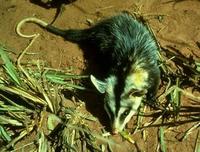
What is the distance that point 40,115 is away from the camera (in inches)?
248

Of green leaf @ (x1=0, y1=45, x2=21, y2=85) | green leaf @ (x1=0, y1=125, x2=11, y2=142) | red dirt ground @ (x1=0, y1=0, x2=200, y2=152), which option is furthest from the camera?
red dirt ground @ (x1=0, y1=0, x2=200, y2=152)

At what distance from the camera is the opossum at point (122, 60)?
20.0 ft

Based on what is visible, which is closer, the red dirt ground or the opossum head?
the opossum head

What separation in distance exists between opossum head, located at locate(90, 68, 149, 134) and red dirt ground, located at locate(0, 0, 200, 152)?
335 millimetres

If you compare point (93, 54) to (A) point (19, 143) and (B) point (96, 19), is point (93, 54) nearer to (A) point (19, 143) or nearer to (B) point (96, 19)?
(B) point (96, 19)

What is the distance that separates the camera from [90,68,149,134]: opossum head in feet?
19.9

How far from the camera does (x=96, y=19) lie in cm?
711

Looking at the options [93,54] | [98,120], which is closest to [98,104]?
[98,120]

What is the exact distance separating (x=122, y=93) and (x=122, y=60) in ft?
1.70

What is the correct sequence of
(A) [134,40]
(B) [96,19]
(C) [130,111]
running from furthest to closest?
(B) [96,19]
(A) [134,40]
(C) [130,111]

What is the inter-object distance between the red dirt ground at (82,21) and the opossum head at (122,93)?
1.10ft

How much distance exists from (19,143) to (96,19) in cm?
191

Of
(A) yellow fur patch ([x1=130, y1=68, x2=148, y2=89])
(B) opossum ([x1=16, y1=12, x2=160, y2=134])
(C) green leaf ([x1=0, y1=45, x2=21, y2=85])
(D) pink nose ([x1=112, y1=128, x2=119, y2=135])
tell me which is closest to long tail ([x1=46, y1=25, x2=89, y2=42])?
(B) opossum ([x1=16, y1=12, x2=160, y2=134])

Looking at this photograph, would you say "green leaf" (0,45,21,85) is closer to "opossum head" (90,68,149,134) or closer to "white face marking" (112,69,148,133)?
"opossum head" (90,68,149,134)
